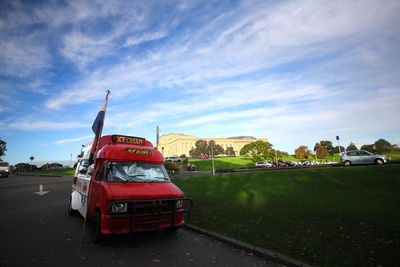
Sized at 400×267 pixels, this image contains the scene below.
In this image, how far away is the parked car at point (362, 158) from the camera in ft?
68.2

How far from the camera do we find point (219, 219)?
7.12m

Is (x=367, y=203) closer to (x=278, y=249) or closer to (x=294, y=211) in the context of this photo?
(x=294, y=211)

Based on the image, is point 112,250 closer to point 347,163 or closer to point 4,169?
point 347,163

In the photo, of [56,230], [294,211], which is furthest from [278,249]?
[56,230]

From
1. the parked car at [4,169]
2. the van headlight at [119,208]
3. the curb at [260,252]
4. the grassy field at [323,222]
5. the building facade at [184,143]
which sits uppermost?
the building facade at [184,143]

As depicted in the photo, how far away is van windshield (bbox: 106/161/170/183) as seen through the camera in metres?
5.68

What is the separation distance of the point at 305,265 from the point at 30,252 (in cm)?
561

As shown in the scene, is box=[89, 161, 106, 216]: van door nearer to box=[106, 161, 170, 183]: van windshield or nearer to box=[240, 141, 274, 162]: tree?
box=[106, 161, 170, 183]: van windshield

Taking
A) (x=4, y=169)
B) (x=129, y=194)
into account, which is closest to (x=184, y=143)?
(x=4, y=169)

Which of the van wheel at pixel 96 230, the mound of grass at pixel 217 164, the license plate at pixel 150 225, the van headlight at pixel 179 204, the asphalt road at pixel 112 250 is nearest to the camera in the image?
the asphalt road at pixel 112 250

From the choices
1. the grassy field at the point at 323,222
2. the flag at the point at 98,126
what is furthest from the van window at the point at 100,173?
the grassy field at the point at 323,222

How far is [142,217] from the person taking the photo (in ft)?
16.2

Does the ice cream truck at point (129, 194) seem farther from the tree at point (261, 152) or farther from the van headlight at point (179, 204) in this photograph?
the tree at point (261, 152)

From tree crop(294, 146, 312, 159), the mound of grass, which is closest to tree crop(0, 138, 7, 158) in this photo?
the mound of grass
